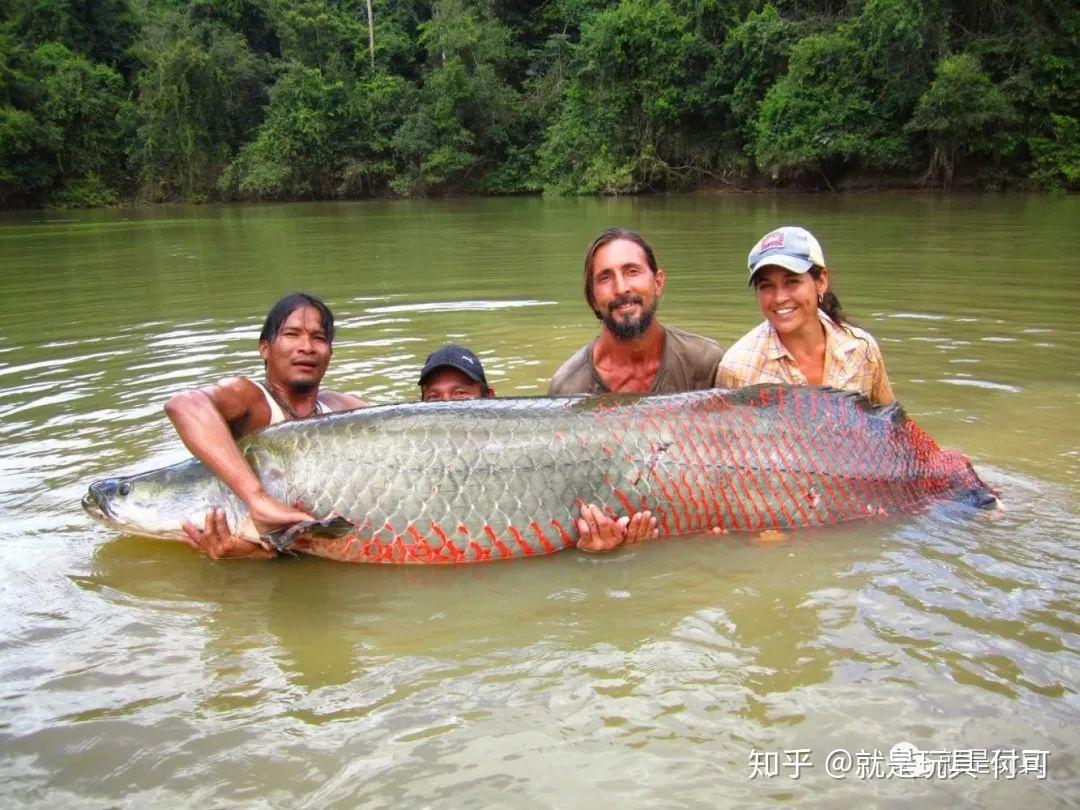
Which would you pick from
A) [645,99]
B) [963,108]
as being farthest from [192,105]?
[963,108]

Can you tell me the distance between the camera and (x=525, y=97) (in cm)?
3712

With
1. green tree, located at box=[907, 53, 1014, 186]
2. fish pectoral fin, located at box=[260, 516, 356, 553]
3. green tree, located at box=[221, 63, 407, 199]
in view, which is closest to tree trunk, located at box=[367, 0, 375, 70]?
green tree, located at box=[221, 63, 407, 199]

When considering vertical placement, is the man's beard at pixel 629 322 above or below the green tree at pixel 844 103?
below

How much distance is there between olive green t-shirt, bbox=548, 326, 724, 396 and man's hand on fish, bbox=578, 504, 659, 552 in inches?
37.6

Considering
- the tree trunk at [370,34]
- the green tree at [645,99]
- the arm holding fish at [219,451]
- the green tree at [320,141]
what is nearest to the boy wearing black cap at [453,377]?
the arm holding fish at [219,451]

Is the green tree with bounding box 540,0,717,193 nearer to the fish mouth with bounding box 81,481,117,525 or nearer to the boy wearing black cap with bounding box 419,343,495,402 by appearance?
the boy wearing black cap with bounding box 419,343,495,402

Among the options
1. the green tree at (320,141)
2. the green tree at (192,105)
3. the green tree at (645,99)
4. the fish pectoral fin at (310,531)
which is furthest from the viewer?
the green tree at (192,105)

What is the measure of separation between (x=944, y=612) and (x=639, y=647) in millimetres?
944

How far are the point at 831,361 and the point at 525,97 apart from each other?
36.0 metres

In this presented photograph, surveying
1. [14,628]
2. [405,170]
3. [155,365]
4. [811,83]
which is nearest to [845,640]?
[14,628]

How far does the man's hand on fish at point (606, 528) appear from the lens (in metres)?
3.04

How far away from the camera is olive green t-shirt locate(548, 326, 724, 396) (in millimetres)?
3922

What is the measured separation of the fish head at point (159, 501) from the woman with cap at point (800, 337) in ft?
7.05

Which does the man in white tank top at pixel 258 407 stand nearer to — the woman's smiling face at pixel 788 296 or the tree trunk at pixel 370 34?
the woman's smiling face at pixel 788 296
